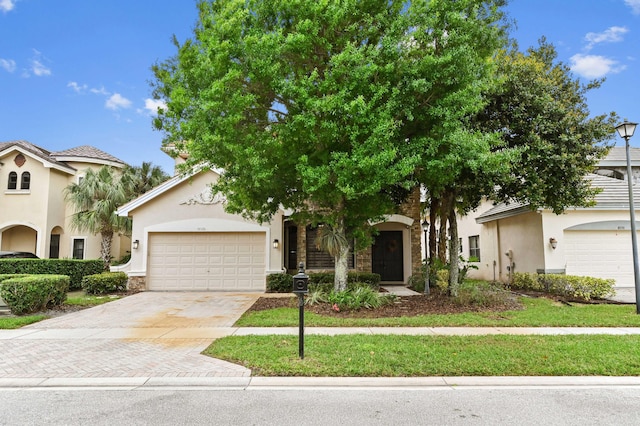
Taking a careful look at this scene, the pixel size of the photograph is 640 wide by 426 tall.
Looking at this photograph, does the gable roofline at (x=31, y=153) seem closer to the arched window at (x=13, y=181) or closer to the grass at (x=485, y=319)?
the arched window at (x=13, y=181)

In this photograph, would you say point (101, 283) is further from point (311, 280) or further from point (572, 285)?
point (572, 285)

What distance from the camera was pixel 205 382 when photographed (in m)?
5.12

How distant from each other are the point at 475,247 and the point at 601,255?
7.50m

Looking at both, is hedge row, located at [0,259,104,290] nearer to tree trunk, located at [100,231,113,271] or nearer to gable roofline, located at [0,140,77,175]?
tree trunk, located at [100,231,113,271]

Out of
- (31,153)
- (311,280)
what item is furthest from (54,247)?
(311,280)

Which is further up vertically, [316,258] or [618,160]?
[618,160]

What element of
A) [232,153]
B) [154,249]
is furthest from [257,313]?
[154,249]

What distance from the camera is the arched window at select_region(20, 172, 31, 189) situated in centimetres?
1967

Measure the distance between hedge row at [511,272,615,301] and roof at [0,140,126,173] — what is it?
21.9 metres

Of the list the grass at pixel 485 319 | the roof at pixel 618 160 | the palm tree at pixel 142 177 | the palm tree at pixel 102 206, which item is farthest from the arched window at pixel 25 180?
the roof at pixel 618 160

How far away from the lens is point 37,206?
19.5 meters

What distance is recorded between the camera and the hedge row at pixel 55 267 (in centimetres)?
1414

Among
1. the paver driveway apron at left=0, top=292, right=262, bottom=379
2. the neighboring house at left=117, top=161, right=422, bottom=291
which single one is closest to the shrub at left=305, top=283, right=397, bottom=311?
the paver driveway apron at left=0, top=292, right=262, bottom=379

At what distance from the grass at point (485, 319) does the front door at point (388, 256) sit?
24.1 ft
